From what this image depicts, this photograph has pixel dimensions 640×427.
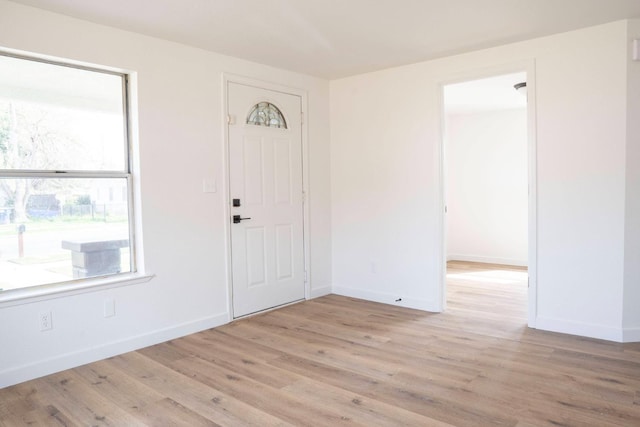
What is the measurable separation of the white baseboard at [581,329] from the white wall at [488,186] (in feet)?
10.6

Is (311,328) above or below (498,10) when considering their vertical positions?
below

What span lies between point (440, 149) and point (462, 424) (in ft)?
8.64

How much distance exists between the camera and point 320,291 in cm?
502

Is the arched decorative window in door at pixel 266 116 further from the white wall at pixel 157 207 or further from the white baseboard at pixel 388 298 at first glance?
the white baseboard at pixel 388 298

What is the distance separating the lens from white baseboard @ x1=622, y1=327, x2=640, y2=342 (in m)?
3.41

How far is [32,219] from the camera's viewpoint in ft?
9.89

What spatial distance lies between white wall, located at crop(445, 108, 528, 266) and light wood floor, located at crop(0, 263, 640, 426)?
3.17 meters

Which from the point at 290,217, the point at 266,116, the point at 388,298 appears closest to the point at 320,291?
the point at 388,298

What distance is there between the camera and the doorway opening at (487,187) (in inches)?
250

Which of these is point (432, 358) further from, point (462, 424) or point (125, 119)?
point (125, 119)

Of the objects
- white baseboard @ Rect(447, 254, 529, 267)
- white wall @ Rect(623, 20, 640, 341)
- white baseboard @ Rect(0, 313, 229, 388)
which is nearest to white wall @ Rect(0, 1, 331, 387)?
white baseboard @ Rect(0, 313, 229, 388)

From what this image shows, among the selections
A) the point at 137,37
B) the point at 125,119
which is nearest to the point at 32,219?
the point at 125,119

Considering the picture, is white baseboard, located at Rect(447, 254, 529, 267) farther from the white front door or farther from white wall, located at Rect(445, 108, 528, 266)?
the white front door

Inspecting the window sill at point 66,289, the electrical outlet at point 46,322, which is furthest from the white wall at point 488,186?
the electrical outlet at point 46,322
